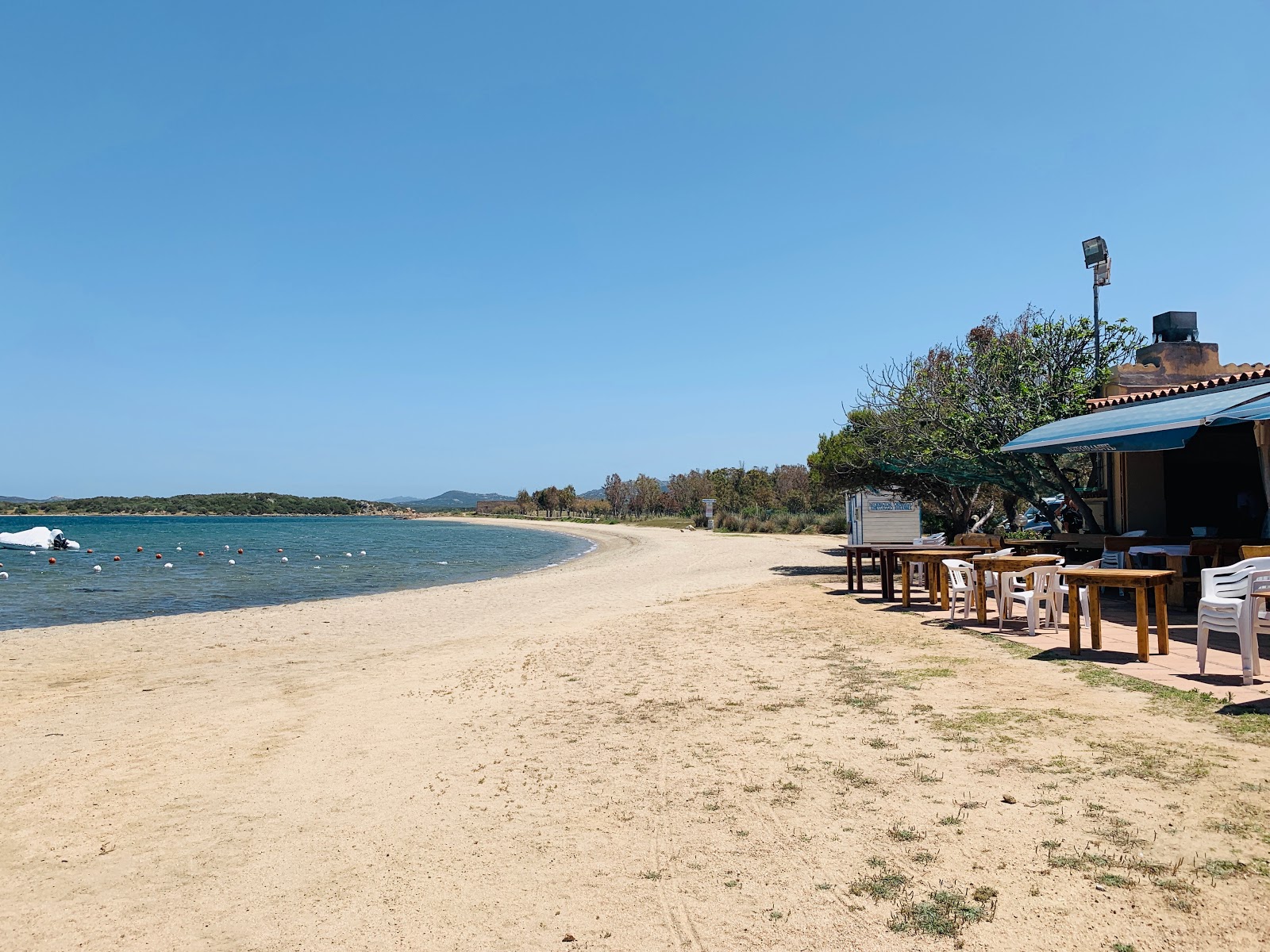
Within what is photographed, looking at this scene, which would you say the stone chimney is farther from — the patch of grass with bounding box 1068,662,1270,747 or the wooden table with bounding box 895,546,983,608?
the patch of grass with bounding box 1068,662,1270,747

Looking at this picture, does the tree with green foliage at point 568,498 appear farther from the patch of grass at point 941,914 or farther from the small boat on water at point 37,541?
the patch of grass at point 941,914

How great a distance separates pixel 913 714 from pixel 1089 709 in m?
1.06

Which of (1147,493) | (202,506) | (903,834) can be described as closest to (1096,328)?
(1147,493)

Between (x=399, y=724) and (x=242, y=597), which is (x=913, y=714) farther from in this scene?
(x=242, y=597)

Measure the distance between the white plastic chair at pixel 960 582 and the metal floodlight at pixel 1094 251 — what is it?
277 inches

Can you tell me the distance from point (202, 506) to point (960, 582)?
173m

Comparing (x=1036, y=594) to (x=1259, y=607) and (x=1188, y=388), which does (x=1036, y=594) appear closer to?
(x=1259, y=607)

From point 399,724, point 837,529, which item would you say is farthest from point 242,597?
point 837,529

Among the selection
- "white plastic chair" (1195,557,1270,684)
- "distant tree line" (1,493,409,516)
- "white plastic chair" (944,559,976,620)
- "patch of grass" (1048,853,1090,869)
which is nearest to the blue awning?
"white plastic chair" (944,559,976,620)

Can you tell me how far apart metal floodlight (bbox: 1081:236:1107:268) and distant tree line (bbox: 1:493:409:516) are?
163135 mm

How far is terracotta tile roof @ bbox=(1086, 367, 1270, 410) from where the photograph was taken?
985 cm

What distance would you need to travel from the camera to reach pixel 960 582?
9.45 metres

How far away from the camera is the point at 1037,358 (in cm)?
1431

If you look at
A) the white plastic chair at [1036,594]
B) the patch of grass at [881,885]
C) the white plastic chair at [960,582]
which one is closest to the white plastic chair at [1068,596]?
the white plastic chair at [1036,594]
